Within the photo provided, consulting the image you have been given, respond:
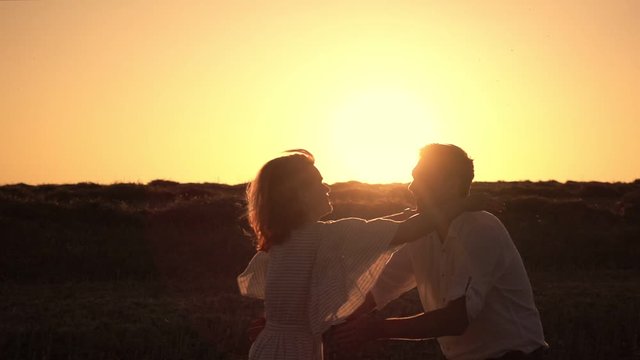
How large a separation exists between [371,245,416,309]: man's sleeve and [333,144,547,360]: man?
15 cm

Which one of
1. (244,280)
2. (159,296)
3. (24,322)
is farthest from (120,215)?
(244,280)

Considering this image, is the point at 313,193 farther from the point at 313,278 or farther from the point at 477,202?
the point at 477,202

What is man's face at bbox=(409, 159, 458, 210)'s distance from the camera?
4262 mm

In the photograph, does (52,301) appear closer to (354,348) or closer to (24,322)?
(24,322)

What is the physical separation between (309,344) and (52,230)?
1724 centimetres

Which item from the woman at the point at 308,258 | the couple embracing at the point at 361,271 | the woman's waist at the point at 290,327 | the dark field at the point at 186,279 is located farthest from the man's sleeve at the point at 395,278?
the dark field at the point at 186,279

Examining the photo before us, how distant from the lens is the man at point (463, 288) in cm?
397

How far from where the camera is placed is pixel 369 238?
399cm

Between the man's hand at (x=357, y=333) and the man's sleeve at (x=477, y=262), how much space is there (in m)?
0.40

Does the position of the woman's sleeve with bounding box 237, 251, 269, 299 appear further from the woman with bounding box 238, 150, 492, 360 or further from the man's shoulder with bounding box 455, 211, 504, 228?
the man's shoulder with bounding box 455, 211, 504, 228

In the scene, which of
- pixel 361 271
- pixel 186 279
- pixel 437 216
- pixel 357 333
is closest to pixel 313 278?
pixel 361 271

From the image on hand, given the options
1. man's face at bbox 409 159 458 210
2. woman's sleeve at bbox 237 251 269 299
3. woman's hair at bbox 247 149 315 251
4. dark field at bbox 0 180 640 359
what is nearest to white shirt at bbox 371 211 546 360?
man's face at bbox 409 159 458 210

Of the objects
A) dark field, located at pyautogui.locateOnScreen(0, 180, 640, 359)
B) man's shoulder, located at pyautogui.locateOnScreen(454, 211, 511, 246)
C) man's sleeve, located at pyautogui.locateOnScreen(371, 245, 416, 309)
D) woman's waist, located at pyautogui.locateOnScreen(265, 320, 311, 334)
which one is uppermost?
man's shoulder, located at pyautogui.locateOnScreen(454, 211, 511, 246)

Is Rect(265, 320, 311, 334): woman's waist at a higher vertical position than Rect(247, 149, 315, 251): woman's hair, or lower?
lower
